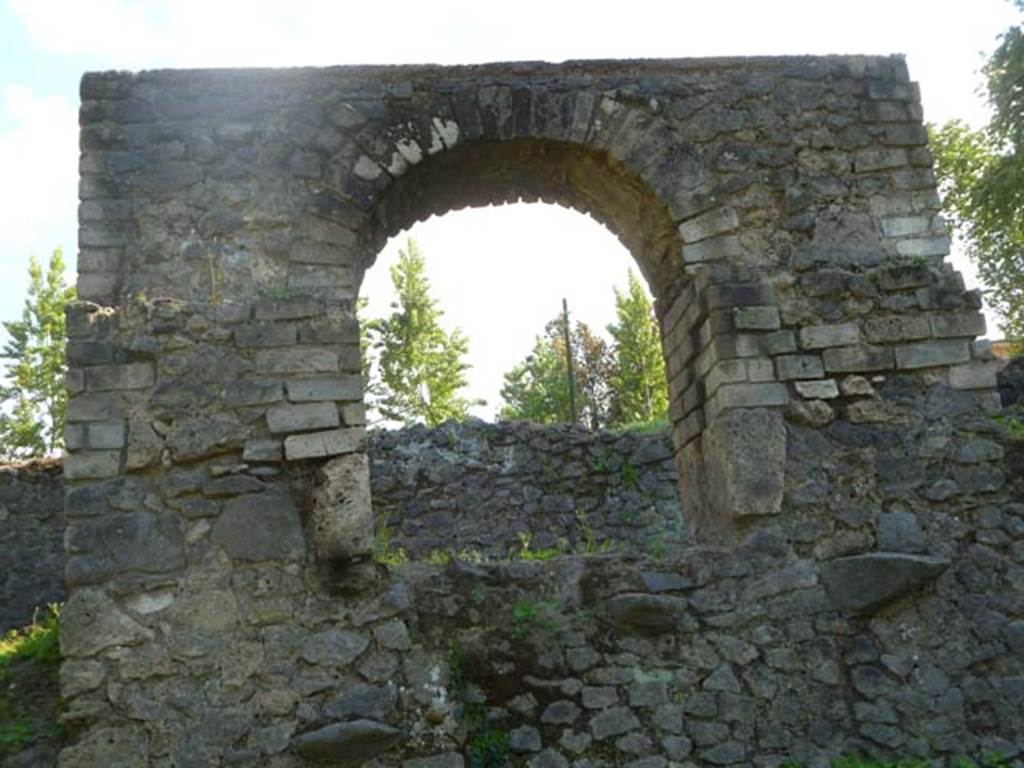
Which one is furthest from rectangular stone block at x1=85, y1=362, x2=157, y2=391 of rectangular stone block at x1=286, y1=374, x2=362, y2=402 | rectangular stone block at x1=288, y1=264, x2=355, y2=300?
rectangular stone block at x1=288, y1=264, x2=355, y2=300

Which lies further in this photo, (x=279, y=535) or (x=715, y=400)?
(x=715, y=400)

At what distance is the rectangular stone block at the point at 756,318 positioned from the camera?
15.7 ft

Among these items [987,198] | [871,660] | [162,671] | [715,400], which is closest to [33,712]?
[162,671]

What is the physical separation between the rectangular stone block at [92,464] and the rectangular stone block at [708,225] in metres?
3.24

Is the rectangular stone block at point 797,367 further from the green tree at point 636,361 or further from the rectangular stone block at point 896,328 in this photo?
the green tree at point 636,361

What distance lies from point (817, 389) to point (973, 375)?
2.90 feet

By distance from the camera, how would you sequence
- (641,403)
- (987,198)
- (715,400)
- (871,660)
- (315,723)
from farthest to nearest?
(641,403), (987,198), (715,400), (871,660), (315,723)

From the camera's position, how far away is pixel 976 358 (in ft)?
15.9

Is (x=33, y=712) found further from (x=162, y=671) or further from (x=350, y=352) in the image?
(x=350, y=352)

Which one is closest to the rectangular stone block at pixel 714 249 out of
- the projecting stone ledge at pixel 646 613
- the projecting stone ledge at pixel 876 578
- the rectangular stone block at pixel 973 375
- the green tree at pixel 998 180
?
the rectangular stone block at pixel 973 375

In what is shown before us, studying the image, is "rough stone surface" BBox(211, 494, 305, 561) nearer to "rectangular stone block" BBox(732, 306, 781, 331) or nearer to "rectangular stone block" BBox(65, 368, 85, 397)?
"rectangular stone block" BBox(65, 368, 85, 397)

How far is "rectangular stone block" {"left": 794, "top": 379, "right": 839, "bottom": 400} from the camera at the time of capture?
15.6 ft

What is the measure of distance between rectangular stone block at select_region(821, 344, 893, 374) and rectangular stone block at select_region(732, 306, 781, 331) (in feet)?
1.07

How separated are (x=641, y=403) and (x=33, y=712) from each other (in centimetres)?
2092
